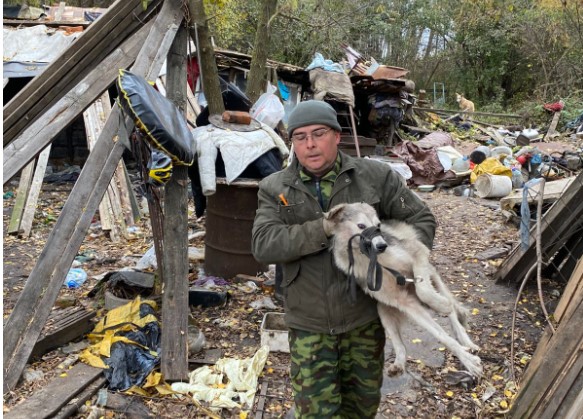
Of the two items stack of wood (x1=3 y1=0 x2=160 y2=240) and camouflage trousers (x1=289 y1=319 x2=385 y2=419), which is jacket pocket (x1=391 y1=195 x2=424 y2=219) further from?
stack of wood (x1=3 y1=0 x2=160 y2=240)

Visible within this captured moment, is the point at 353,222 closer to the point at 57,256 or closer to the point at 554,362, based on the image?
the point at 554,362

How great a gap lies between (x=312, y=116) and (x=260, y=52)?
6.26 meters

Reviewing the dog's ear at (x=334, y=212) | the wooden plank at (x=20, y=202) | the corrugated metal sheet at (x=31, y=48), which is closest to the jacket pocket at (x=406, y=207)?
the dog's ear at (x=334, y=212)

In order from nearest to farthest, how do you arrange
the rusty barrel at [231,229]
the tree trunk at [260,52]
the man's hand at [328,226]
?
the man's hand at [328,226] < the rusty barrel at [231,229] < the tree trunk at [260,52]

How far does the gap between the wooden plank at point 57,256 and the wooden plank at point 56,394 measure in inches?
9.3

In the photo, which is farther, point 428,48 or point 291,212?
point 428,48

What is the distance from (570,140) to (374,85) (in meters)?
7.21

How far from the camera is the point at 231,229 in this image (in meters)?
5.40

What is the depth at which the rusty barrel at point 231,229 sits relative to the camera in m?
5.29

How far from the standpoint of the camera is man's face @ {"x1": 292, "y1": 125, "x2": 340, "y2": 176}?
2.26 meters

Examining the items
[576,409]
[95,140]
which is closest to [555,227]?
[576,409]

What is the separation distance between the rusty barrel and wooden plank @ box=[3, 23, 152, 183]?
181cm

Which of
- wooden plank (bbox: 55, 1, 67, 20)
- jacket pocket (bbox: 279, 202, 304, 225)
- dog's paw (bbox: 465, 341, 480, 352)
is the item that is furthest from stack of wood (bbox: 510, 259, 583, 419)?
wooden plank (bbox: 55, 1, 67, 20)

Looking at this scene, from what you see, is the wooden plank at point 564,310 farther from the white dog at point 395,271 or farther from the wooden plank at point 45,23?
the wooden plank at point 45,23
